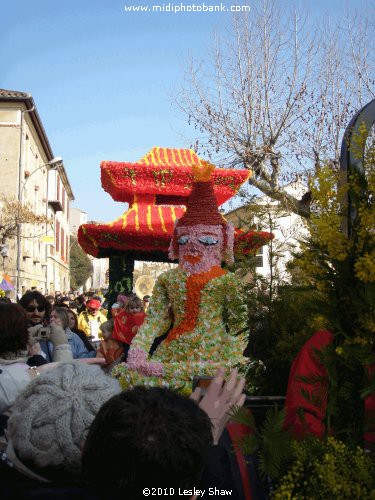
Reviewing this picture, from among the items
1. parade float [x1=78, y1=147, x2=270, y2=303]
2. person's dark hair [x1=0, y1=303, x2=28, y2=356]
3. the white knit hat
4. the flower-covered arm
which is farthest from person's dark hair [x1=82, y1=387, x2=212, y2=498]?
parade float [x1=78, y1=147, x2=270, y2=303]

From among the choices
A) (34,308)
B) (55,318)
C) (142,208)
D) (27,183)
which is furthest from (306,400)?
(27,183)

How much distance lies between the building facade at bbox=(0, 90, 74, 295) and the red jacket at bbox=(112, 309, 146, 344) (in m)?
14.4

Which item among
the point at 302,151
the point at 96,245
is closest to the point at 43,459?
the point at 96,245

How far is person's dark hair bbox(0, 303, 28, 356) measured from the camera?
3189mm

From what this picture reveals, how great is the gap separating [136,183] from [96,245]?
1154 mm

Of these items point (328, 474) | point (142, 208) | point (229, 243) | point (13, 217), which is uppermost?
point (13, 217)

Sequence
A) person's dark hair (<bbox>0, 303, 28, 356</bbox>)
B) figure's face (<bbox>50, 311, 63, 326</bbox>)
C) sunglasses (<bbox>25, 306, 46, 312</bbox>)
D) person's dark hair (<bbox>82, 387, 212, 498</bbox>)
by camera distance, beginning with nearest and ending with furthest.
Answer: person's dark hair (<bbox>82, 387, 212, 498</bbox>)
person's dark hair (<bbox>0, 303, 28, 356</bbox>)
sunglasses (<bbox>25, 306, 46, 312</bbox>)
figure's face (<bbox>50, 311, 63, 326</bbox>)

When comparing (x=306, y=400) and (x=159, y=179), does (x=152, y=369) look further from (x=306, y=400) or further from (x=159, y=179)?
(x=159, y=179)

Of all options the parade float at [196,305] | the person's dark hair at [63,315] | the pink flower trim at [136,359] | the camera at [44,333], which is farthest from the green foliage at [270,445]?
the person's dark hair at [63,315]

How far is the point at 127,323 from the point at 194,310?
3.01 metres

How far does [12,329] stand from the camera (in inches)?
128

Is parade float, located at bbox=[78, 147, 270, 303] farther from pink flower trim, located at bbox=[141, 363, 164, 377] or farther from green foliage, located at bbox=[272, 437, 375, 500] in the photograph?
green foliage, located at bbox=[272, 437, 375, 500]

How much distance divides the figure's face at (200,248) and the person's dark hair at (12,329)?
5.26 feet

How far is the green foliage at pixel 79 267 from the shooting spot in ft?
214
